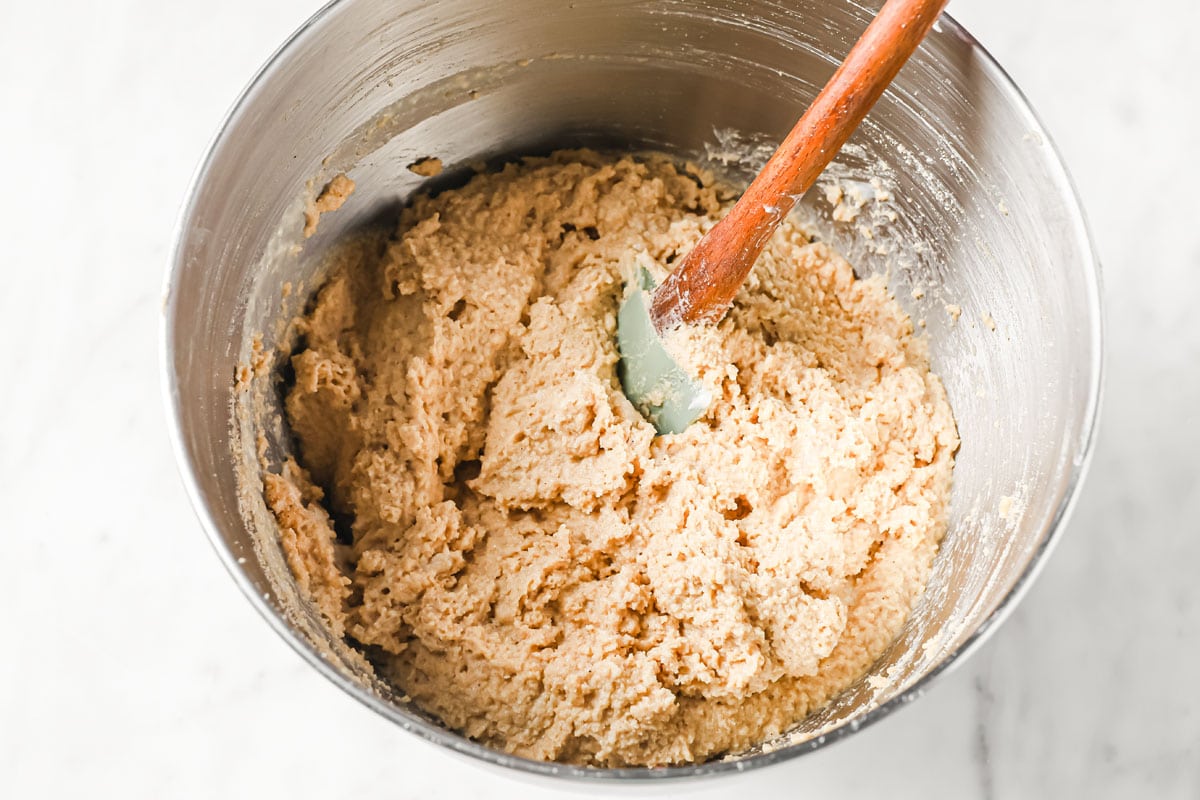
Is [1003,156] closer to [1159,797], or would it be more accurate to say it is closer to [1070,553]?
[1070,553]

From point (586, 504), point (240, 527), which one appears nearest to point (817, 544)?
point (586, 504)

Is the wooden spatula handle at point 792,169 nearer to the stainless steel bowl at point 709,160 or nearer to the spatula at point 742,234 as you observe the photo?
the spatula at point 742,234

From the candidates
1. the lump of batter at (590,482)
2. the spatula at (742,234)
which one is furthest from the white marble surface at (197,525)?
the spatula at (742,234)

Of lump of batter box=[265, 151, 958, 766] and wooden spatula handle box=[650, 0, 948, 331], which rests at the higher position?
wooden spatula handle box=[650, 0, 948, 331]

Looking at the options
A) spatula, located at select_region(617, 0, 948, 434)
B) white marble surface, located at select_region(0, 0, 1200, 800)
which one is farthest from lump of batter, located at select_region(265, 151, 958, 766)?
white marble surface, located at select_region(0, 0, 1200, 800)

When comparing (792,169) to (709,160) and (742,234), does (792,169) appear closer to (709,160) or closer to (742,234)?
(742,234)

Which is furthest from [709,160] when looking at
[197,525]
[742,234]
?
[197,525]

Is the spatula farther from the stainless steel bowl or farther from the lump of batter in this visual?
the stainless steel bowl

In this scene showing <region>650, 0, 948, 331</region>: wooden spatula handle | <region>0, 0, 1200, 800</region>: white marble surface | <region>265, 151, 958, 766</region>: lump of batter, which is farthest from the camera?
<region>0, 0, 1200, 800</region>: white marble surface
